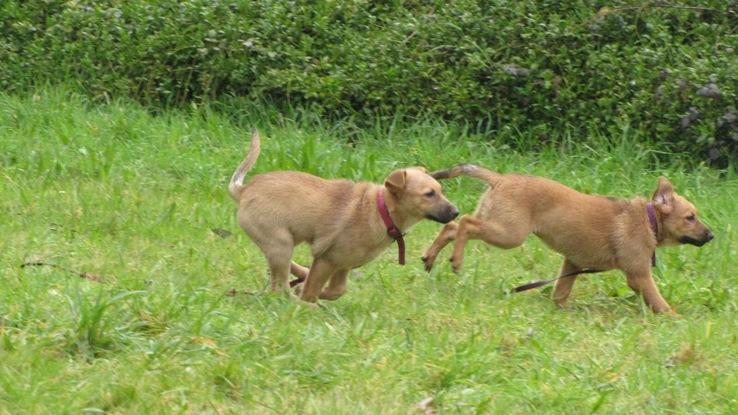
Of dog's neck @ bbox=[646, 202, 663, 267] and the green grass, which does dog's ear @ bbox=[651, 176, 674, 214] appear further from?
the green grass

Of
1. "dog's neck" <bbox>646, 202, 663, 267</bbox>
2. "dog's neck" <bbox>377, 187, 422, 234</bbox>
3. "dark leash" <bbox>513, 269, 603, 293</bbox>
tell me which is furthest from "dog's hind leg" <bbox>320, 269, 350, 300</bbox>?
"dog's neck" <bbox>646, 202, 663, 267</bbox>

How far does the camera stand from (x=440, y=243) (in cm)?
880

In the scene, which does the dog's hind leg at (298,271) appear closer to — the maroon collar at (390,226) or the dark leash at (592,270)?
the maroon collar at (390,226)

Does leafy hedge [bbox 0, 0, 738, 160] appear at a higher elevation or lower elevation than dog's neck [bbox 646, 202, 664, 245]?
lower

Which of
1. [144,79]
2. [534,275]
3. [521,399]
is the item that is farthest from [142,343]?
[144,79]

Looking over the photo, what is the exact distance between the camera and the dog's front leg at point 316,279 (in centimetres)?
800

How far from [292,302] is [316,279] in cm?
42

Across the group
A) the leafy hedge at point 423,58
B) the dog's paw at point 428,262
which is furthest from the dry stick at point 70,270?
→ the leafy hedge at point 423,58

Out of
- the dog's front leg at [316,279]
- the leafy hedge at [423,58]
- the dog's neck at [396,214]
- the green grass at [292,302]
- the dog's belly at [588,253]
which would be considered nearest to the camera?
the green grass at [292,302]

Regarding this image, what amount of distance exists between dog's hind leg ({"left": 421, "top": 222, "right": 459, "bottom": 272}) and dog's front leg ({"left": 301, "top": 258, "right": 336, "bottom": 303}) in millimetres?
887

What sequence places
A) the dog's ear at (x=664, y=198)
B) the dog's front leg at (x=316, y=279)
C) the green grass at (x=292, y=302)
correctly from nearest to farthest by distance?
the green grass at (x=292, y=302)
the dog's front leg at (x=316, y=279)
the dog's ear at (x=664, y=198)

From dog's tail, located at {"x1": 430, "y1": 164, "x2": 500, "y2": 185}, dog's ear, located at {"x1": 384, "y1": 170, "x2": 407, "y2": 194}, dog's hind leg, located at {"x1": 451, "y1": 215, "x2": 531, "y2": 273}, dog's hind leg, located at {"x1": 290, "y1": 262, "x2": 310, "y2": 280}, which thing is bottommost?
dog's hind leg, located at {"x1": 290, "y1": 262, "x2": 310, "y2": 280}

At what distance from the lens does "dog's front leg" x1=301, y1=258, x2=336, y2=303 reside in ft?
26.2

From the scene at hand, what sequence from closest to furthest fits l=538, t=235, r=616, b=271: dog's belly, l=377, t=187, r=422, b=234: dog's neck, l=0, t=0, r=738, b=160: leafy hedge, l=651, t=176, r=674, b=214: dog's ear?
l=377, t=187, r=422, b=234: dog's neck
l=538, t=235, r=616, b=271: dog's belly
l=651, t=176, r=674, b=214: dog's ear
l=0, t=0, r=738, b=160: leafy hedge
